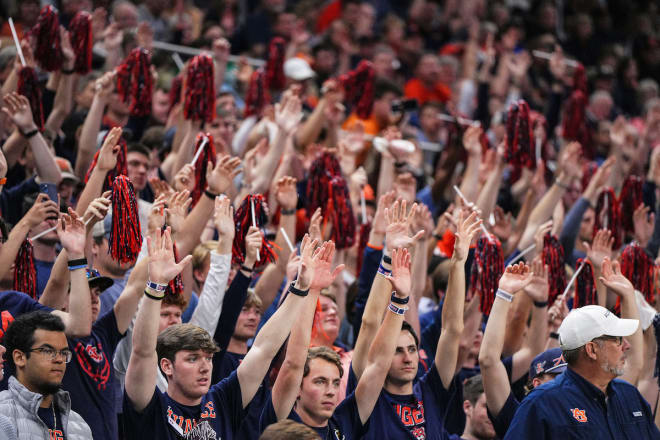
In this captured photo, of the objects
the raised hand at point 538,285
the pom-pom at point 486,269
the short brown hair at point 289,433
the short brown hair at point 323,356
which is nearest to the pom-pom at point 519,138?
the pom-pom at point 486,269

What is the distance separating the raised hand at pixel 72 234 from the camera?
5316mm

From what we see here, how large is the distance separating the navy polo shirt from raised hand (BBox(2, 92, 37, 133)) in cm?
367

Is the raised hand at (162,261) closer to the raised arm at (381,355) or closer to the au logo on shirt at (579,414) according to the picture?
the raised arm at (381,355)

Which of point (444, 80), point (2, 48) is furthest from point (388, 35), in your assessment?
point (2, 48)

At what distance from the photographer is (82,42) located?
8328mm

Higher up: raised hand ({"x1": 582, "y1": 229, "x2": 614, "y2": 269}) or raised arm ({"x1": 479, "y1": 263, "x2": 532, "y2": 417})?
raised arm ({"x1": 479, "y1": 263, "x2": 532, "y2": 417})

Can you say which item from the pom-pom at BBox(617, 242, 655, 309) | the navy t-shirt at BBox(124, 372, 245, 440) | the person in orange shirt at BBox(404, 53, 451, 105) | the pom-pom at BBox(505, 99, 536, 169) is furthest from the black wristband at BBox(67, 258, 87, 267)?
the person in orange shirt at BBox(404, 53, 451, 105)

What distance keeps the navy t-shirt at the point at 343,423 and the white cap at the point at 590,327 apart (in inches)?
46.3

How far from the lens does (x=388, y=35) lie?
44.9 ft

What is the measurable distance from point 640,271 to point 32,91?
4.61m

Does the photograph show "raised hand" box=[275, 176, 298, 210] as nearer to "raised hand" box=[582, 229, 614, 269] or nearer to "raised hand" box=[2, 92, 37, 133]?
"raised hand" box=[2, 92, 37, 133]

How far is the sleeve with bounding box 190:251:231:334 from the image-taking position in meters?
5.97

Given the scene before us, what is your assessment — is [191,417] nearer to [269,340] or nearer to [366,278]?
[269,340]

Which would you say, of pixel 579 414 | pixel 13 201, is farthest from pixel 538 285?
pixel 13 201
